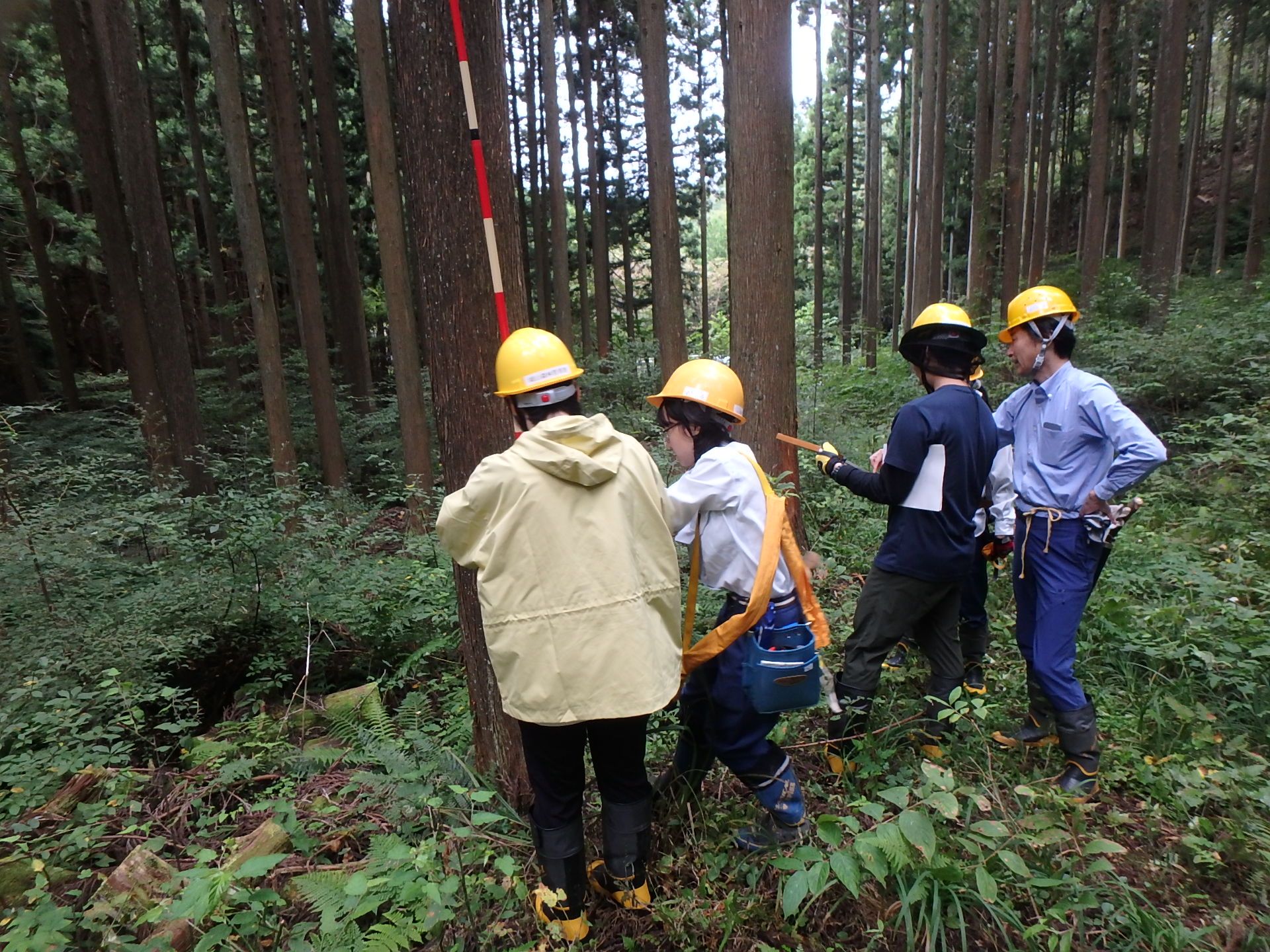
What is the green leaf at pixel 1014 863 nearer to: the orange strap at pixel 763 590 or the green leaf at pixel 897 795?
the green leaf at pixel 897 795

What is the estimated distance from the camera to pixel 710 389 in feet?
8.90

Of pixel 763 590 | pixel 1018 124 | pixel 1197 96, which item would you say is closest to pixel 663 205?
pixel 1018 124

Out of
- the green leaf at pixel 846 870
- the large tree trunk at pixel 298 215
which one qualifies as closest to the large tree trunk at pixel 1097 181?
the large tree trunk at pixel 298 215

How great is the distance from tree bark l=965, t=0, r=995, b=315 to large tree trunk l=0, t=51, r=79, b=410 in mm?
18813

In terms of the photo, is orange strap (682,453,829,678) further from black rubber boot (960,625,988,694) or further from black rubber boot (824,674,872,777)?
black rubber boot (960,625,988,694)

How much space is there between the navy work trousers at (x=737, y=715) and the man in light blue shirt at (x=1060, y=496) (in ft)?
4.86

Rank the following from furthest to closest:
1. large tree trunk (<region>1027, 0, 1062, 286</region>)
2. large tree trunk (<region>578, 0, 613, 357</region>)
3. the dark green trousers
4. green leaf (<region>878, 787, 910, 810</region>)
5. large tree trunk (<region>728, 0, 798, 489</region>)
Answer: large tree trunk (<region>1027, 0, 1062, 286</region>) → large tree trunk (<region>578, 0, 613, 357</region>) → large tree trunk (<region>728, 0, 798, 489</region>) → the dark green trousers → green leaf (<region>878, 787, 910, 810</region>)

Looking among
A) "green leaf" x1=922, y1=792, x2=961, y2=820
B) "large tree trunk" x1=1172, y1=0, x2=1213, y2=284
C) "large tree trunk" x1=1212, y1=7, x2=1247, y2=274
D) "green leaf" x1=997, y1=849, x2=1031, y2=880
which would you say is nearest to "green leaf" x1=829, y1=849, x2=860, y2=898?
"green leaf" x1=922, y1=792, x2=961, y2=820

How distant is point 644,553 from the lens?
2.38 meters

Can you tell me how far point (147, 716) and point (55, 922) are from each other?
2.10 metres

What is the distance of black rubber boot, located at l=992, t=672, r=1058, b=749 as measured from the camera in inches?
135

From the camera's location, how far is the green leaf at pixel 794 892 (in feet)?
6.63

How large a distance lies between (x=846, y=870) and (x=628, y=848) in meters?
0.87

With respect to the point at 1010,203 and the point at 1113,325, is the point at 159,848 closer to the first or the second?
the point at 1113,325
